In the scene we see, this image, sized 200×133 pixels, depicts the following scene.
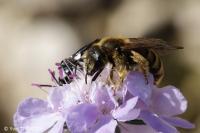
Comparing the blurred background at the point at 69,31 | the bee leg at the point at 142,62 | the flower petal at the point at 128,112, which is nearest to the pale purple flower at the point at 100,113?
the flower petal at the point at 128,112

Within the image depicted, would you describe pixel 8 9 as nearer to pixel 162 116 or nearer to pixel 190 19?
pixel 190 19

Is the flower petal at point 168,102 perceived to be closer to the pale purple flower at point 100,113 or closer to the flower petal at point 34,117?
the pale purple flower at point 100,113

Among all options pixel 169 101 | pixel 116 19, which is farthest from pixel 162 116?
pixel 116 19

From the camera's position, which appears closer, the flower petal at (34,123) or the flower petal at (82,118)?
the flower petal at (82,118)

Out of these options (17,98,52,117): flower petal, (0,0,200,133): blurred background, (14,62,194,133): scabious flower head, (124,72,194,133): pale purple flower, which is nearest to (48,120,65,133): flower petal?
(14,62,194,133): scabious flower head

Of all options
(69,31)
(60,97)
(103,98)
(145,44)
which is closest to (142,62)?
(145,44)

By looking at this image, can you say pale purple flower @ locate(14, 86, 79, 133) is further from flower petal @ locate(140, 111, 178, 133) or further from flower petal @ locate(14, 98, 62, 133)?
flower petal @ locate(140, 111, 178, 133)
